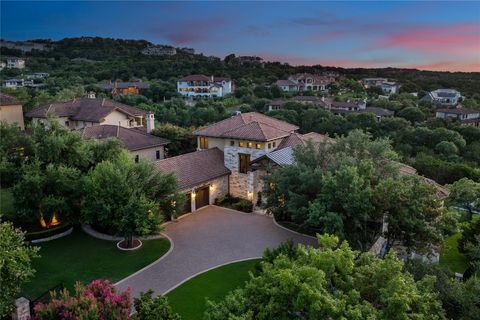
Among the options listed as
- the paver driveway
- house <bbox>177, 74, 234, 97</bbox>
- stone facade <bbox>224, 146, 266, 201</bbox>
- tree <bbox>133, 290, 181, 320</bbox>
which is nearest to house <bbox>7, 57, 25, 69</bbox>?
house <bbox>177, 74, 234, 97</bbox>

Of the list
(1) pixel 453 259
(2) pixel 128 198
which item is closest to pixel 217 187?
(2) pixel 128 198

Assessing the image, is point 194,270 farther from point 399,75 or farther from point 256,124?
point 399,75

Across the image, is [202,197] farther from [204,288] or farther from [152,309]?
[152,309]

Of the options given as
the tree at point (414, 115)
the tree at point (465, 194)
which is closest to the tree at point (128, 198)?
the tree at point (465, 194)

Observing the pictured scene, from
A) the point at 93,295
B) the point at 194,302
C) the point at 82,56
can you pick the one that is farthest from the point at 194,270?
the point at 82,56

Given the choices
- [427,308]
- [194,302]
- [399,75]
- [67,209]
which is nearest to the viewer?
[427,308]

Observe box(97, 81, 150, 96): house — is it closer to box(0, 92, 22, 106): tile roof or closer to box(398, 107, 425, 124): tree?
box(0, 92, 22, 106): tile roof
